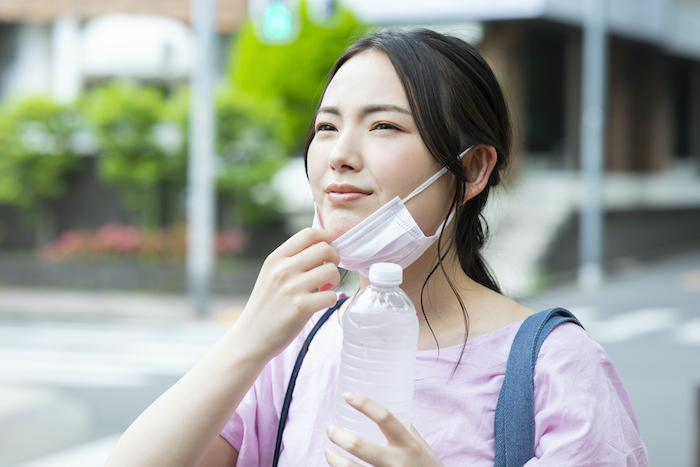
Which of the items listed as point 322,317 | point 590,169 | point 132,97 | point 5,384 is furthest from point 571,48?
point 322,317

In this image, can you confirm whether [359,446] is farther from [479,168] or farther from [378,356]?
[479,168]

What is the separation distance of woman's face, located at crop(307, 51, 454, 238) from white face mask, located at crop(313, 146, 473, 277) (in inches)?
0.6

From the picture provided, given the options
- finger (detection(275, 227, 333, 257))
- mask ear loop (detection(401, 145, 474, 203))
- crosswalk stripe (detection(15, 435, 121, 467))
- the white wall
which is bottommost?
crosswalk stripe (detection(15, 435, 121, 467))

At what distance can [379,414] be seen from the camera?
3.64ft

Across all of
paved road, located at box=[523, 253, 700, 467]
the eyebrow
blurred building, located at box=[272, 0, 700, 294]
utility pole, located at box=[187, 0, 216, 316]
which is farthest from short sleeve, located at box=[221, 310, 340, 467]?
blurred building, located at box=[272, 0, 700, 294]

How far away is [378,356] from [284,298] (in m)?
0.22

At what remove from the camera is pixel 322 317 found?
5.54 ft

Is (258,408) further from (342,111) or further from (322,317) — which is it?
(342,111)

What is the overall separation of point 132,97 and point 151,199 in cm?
187

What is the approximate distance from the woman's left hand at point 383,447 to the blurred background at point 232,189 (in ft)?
8.93

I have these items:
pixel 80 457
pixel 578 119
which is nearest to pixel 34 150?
pixel 80 457

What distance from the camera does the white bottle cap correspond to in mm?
1232

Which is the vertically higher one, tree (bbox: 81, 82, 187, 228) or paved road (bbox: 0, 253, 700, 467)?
tree (bbox: 81, 82, 187, 228)

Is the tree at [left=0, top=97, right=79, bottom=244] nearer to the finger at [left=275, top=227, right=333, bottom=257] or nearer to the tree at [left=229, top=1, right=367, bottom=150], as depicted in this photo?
the tree at [left=229, top=1, right=367, bottom=150]
